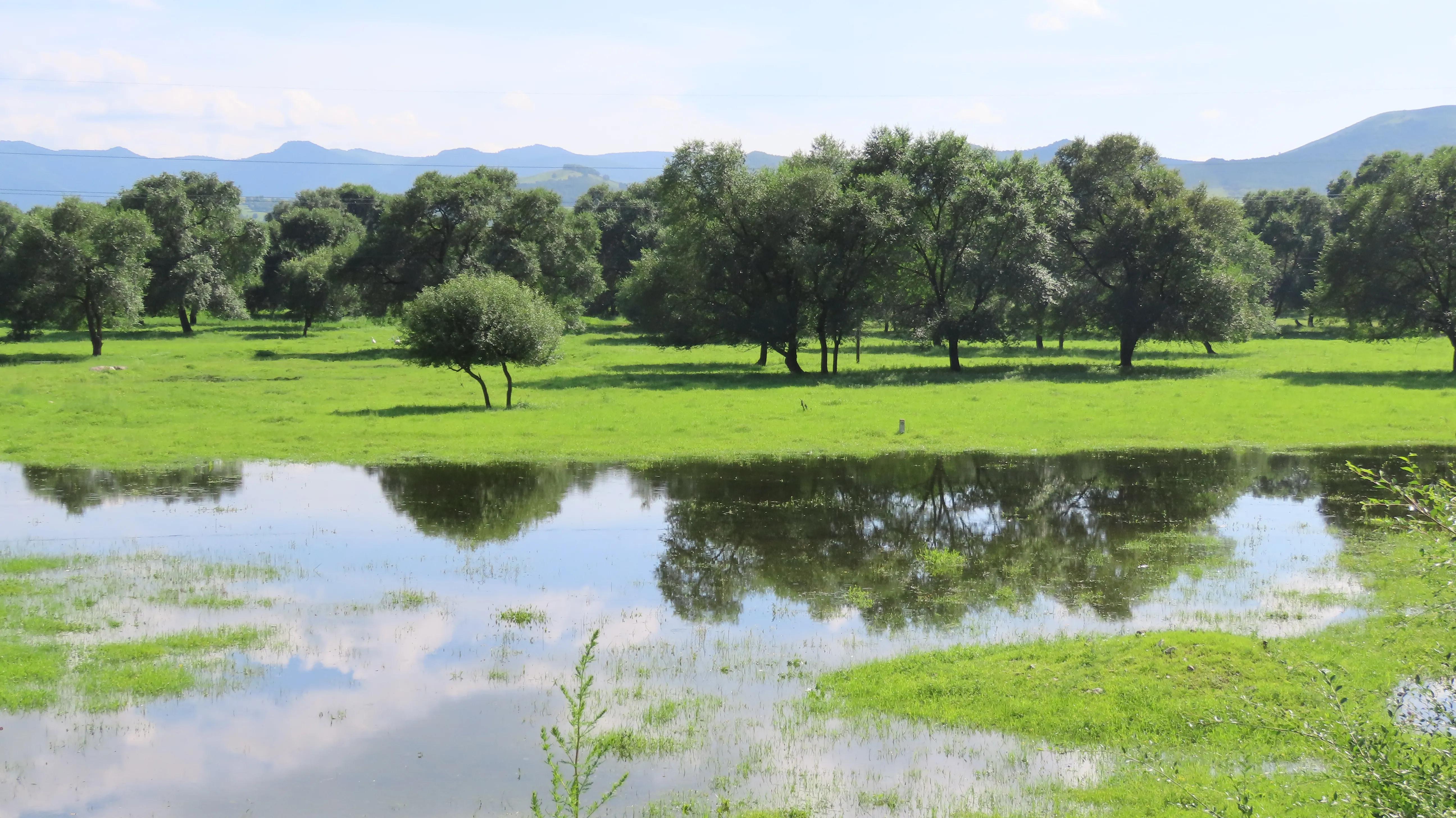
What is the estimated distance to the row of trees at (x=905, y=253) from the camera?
57.9 m

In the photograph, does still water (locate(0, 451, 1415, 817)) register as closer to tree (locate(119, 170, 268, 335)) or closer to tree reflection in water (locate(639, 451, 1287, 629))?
tree reflection in water (locate(639, 451, 1287, 629))

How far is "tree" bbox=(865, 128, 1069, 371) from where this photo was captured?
59375mm

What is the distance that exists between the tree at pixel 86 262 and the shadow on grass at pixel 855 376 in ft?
107

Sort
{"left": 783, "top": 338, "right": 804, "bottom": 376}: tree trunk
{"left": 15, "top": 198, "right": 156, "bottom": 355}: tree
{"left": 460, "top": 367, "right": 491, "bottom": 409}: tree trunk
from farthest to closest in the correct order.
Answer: {"left": 15, "top": 198, "right": 156, "bottom": 355}: tree → {"left": 783, "top": 338, "right": 804, "bottom": 376}: tree trunk → {"left": 460, "top": 367, "right": 491, "bottom": 409}: tree trunk

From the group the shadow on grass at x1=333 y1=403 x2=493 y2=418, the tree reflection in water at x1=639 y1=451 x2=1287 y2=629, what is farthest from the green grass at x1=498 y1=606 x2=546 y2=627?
the shadow on grass at x1=333 y1=403 x2=493 y2=418

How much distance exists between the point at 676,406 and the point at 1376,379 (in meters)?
36.8

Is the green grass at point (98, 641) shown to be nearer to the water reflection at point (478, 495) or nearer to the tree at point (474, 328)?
the water reflection at point (478, 495)

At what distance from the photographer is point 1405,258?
56.9 m

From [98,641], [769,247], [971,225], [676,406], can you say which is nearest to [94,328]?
[769,247]

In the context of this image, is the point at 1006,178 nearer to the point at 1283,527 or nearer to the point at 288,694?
the point at 1283,527

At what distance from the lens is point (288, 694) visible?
1364cm

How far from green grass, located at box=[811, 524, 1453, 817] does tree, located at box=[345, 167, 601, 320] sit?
204 ft

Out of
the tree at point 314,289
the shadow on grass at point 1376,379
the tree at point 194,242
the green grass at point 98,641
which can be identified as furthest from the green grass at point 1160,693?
the tree at point 314,289

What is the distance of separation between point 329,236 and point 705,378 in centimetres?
7410
